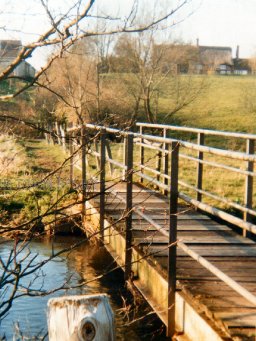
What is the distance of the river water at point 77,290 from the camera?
6.30 m

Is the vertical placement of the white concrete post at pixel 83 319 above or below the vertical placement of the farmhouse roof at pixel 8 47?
below

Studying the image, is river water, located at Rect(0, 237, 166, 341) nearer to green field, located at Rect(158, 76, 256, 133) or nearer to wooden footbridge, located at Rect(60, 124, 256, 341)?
wooden footbridge, located at Rect(60, 124, 256, 341)

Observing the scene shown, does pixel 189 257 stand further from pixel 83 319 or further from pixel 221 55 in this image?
pixel 221 55

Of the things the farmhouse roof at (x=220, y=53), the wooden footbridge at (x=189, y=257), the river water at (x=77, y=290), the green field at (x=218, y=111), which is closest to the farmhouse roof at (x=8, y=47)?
the wooden footbridge at (x=189, y=257)

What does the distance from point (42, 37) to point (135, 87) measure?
2999cm

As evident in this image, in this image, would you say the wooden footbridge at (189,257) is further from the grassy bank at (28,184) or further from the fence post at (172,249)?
the grassy bank at (28,184)

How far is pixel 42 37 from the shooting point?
4.04 meters

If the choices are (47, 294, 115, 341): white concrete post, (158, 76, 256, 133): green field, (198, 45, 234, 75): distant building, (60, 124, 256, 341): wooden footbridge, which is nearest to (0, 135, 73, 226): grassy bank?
(60, 124, 256, 341): wooden footbridge

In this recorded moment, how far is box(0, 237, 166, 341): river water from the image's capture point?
6305 millimetres

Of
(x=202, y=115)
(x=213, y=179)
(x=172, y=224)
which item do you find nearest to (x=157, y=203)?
(x=172, y=224)

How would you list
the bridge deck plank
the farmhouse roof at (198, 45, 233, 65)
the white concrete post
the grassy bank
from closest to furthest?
1. the white concrete post
2. the bridge deck plank
3. the grassy bank
4. the farmhouse roof at (198, 45, 233, 65)

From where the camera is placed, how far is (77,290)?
25.5ft

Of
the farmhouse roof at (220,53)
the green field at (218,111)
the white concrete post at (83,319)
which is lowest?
the green field at (218,111)

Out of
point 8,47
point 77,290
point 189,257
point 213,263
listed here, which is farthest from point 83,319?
point 77,290
